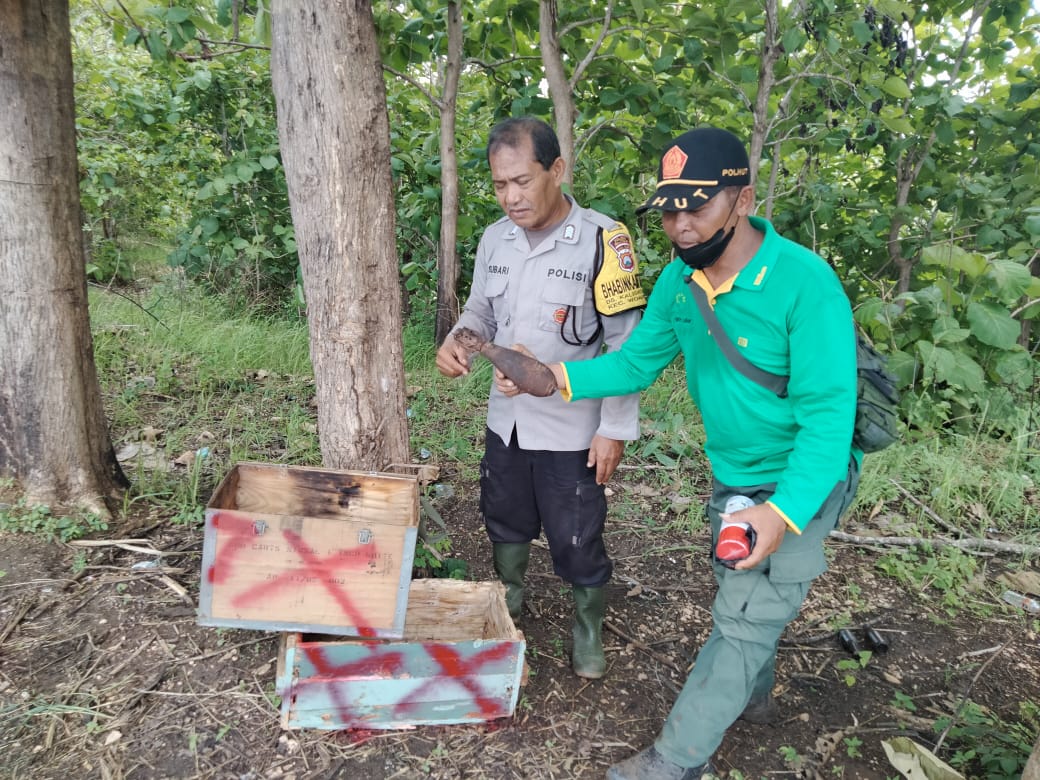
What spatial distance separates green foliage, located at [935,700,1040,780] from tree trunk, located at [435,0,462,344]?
4.00 m

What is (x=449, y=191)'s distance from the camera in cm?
516

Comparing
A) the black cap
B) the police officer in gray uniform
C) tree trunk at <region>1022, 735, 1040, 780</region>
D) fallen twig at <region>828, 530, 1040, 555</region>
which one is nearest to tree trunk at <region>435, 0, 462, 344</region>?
the police officer in gray uniform

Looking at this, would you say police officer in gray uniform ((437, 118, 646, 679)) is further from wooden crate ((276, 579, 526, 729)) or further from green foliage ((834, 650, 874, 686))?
green foliage ((834, 650, 874, 686))

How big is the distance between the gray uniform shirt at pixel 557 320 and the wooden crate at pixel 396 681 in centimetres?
66

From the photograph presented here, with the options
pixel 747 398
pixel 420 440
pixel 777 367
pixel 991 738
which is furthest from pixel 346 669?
pixel 420 440

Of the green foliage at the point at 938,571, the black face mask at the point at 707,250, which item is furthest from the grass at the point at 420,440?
the black face mask at the point at 707,250

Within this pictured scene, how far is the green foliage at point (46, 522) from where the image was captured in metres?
2.87

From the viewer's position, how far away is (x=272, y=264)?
6293mm

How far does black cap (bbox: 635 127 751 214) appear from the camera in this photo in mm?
1630

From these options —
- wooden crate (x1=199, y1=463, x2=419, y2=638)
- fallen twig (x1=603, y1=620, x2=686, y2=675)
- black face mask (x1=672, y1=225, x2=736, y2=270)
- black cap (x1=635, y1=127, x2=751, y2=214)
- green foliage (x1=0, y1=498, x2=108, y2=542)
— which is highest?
black cap (x1=635, y1=127, x2=751, y2=214)

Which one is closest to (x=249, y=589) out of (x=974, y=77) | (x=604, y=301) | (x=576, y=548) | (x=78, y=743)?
(x=78, y=743)

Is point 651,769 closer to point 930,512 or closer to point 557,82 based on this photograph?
point 930,512

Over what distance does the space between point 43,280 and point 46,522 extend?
3.39 feet

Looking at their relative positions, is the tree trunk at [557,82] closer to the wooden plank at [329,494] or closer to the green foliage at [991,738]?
the wooden plank at [329,494]
